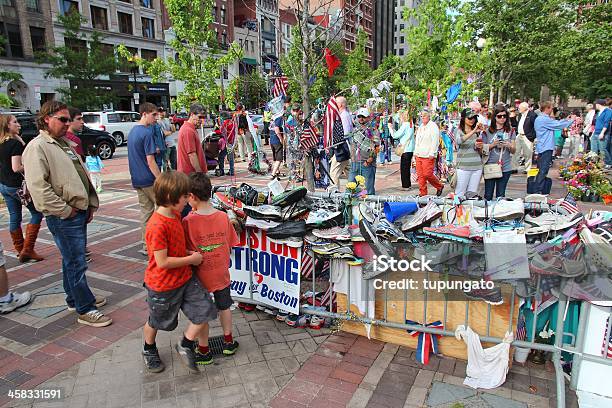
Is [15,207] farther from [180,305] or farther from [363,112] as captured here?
[363,112]

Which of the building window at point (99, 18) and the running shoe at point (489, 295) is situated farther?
the building window at point (99, 18)

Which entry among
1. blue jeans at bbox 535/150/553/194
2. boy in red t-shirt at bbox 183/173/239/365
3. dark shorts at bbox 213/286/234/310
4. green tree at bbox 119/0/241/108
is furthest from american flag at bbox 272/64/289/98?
green tree at bbox 119/0/241/108

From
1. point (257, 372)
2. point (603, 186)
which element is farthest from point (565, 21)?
point (257, 372)

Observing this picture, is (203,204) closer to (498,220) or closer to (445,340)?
(445,340)

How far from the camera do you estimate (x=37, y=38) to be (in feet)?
109

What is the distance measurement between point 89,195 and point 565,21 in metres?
33.7

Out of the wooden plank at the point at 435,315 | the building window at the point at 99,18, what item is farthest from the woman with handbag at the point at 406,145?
the building window at the point at 99,18

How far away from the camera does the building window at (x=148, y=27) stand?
41.0m

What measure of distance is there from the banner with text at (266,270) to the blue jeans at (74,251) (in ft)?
4.50

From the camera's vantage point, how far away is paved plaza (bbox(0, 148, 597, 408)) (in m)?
2.91

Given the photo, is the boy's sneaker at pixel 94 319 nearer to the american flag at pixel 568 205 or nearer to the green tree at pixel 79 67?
the american flag at pixel 568 205

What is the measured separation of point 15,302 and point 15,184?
1846 millimetres

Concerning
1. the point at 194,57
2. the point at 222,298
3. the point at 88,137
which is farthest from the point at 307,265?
the point at 88,137

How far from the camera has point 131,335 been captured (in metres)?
3.77
